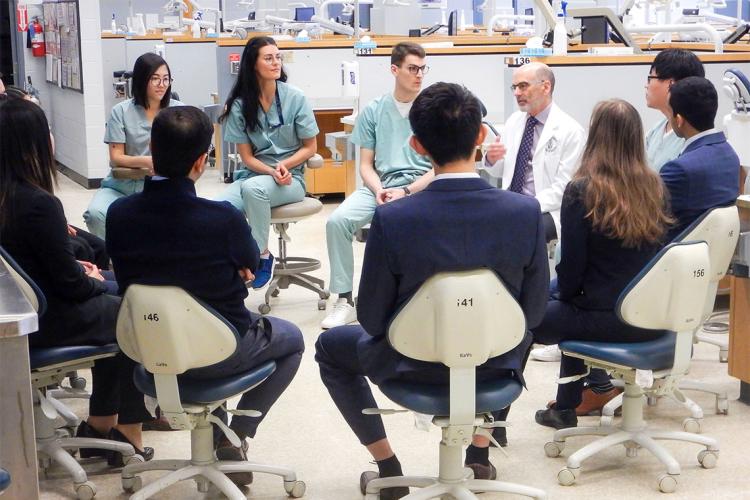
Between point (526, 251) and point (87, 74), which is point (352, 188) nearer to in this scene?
point (87, 74)

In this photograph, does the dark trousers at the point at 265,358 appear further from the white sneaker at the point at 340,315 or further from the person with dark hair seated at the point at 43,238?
the white sneaker at the point at 340,315

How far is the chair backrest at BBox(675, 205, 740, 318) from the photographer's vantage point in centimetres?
315

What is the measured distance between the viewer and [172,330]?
2.56 meters

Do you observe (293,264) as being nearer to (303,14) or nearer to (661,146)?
(661,146)

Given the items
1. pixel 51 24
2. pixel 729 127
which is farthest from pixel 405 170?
pixel 51 24

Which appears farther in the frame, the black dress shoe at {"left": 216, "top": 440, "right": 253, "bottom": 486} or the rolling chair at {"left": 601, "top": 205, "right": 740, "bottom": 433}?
the rolling chair at {"left": 601, "top": 205, "right": 740, "bottom": 433}

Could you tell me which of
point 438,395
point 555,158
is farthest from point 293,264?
point 438,395

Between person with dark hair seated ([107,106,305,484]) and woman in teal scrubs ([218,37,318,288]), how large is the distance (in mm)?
2037

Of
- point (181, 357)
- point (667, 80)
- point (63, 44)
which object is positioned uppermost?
point (63, 44)

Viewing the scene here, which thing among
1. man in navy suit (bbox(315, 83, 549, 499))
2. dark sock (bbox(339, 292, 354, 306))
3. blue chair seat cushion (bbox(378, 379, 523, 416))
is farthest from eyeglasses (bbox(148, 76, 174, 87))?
blue chair seat cushion (bbox(378, 379, 523, 416))

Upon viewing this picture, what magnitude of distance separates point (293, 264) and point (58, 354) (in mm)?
2455

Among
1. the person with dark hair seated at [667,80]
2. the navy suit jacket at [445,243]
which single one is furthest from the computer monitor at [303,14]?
the navy suit jacket at [445,243]

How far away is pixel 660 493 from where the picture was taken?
9.84ft

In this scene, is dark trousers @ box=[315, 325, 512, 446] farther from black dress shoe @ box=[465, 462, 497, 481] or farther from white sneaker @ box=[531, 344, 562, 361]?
white sneaker @ box=[531, 344, 562, 361]
